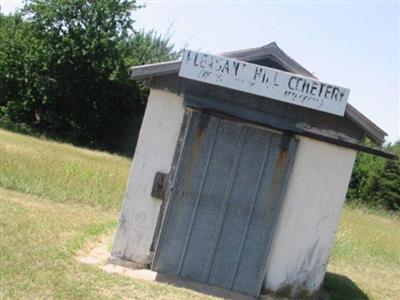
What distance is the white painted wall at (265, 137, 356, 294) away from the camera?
807 centimetres

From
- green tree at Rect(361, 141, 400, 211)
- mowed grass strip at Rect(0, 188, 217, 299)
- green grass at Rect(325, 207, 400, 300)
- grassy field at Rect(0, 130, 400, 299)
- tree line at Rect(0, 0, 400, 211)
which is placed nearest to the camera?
mowed grass strip at Rect(0, 188, 217, 299)

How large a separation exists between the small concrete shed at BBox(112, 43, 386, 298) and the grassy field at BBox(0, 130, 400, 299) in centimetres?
80

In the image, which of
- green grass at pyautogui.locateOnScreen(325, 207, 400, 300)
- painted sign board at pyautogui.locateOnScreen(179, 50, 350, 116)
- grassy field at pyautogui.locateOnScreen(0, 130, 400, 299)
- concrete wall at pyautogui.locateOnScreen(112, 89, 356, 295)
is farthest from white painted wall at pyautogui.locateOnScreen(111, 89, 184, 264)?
green grass at pyautogui.locateOnScreen(325, 207, 400, 300)

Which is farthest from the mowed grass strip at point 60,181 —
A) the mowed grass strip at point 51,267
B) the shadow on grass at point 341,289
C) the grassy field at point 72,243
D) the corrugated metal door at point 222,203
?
the shadow on grass at point 341,289

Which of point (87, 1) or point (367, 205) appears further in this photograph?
point (87, 1)

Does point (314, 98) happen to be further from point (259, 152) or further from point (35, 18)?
point (35, 18)

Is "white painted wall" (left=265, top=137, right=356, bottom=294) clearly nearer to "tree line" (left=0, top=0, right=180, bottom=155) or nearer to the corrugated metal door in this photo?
the corrugated metal door

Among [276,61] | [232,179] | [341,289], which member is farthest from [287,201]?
[341,289]

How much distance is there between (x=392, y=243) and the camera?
1595 cm

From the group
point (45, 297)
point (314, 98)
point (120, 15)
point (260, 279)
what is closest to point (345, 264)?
point (260, 279)

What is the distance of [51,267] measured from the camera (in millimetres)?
7141

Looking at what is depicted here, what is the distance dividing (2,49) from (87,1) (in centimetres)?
570

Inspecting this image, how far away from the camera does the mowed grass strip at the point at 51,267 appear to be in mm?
6402

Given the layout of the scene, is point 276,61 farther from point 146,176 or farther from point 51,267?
point 51,267
